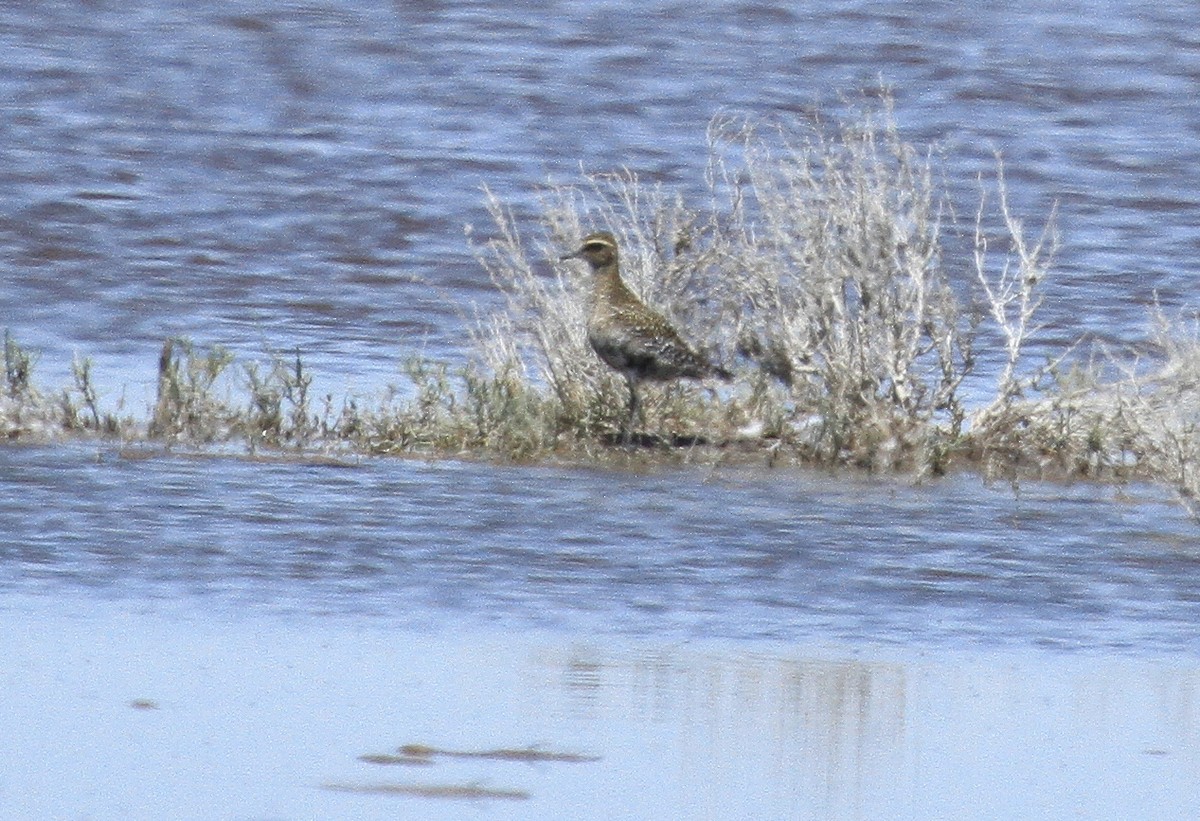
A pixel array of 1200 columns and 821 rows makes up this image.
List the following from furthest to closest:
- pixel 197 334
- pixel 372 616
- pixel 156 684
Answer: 1. pixel 197 334
2. pixel 372 616
3. pixel 156 684

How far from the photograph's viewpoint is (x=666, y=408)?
12.9m

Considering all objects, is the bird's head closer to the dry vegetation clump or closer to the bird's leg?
the dry vegetation clump

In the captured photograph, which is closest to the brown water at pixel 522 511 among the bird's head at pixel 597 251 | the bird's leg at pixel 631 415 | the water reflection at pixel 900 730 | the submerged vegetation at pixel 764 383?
the water reflection at pixel 900 730

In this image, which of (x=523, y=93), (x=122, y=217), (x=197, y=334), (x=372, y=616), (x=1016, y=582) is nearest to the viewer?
(x=372, y=616)

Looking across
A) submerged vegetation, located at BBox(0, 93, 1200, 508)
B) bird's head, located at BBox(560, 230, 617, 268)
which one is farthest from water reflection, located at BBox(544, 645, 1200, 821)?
bird's head, located at BBox(560, 230, 617, 268)

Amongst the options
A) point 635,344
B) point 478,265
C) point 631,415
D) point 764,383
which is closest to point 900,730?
point 635,344

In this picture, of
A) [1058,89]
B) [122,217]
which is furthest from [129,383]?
[1058,89]

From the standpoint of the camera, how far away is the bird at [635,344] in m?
12.2

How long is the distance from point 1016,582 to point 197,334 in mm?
6011

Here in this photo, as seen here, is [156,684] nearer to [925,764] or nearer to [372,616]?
[372,616]

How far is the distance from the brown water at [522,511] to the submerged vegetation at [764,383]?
340mm

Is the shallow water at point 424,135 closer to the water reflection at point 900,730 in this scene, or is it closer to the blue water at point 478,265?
the blue water at point 478,265

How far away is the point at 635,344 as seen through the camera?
12.2 metres

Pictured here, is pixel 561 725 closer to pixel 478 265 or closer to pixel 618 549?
pixel 618 549
